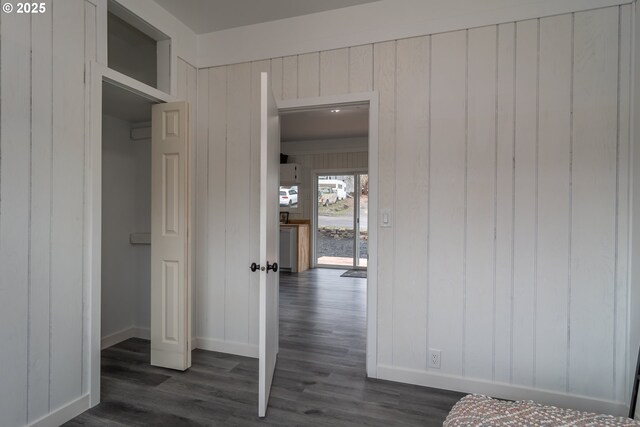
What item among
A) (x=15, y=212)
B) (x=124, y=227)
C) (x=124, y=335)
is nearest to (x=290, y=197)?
(x=124, y=227)

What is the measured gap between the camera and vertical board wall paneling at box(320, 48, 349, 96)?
100 inches

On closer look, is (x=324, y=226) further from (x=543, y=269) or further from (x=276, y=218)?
(x=543, y=269)

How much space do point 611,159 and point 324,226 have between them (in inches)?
219

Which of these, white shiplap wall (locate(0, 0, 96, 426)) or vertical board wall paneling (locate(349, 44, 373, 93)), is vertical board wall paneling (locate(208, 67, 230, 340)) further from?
vertical board wall paneling (locate(349, 44, 373, 93))

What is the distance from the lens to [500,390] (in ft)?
7.20

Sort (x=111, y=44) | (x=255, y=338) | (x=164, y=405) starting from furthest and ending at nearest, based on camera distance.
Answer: (x=111, y=44) < (x=255, y=338) < (x=164, y=405)

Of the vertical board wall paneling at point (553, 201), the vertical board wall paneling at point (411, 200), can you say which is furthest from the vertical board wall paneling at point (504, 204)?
the vertical board wall paneling at point (411, 200)

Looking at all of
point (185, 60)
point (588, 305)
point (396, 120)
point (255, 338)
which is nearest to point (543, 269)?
point (588, 305)

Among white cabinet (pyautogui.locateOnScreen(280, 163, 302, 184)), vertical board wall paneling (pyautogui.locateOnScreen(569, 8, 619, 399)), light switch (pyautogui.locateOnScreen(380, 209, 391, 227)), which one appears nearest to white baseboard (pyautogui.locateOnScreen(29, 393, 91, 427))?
light switch (pyautogui.locateOnScreen(380, 209, 391, 227))

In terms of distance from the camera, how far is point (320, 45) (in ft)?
8.51

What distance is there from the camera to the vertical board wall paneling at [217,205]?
2906mm

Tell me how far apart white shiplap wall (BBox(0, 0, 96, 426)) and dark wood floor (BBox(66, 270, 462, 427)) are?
387 mm

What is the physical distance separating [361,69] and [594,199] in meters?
1.78

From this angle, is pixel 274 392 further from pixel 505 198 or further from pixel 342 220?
pixel 342 220
